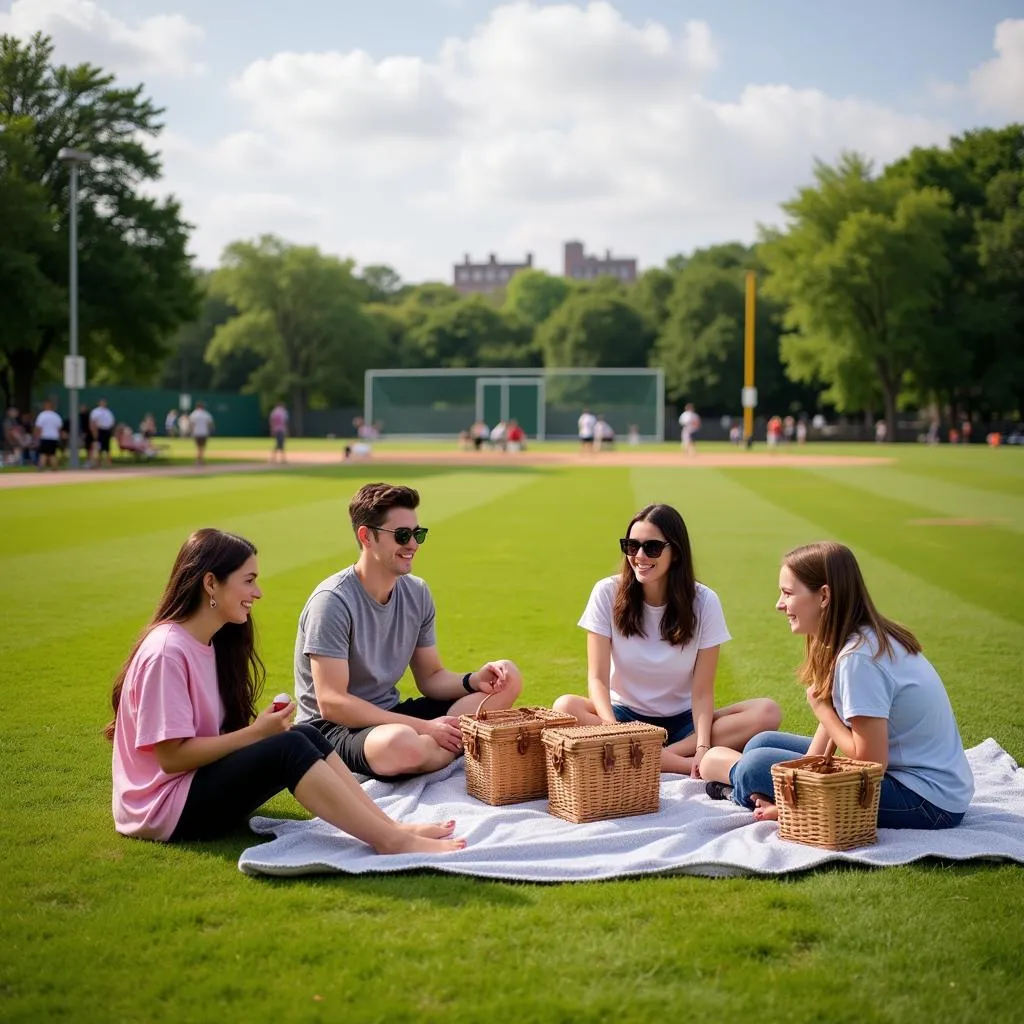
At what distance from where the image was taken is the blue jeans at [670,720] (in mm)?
5965

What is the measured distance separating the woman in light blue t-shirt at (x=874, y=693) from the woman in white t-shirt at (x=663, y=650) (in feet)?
2.68

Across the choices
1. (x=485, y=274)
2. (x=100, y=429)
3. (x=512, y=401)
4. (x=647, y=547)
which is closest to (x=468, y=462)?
(x=100, y=429)

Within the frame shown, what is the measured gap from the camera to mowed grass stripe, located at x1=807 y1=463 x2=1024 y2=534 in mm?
20281

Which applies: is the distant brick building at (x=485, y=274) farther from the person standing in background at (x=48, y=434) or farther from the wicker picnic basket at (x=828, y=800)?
the wicker picnic basket at (x=828, y=800)

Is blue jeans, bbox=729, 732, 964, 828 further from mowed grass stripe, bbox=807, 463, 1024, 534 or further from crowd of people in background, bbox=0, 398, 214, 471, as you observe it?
crowd of people in background, bbox=0, 398, 214, 471

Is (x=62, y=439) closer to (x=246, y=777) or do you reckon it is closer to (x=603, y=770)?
(x=246, y=777)

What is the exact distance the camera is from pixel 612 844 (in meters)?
4.74

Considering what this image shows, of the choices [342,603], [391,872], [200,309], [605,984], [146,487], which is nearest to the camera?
[605,984]

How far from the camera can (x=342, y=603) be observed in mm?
5371

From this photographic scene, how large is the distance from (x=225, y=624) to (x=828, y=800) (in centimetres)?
257

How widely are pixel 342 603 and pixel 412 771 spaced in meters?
0.91

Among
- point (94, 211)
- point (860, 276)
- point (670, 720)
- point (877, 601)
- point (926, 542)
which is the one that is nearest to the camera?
point (670, 720)

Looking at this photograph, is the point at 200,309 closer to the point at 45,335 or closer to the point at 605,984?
the point at 45,335

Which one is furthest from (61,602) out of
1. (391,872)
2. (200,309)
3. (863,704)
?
(200,309)
